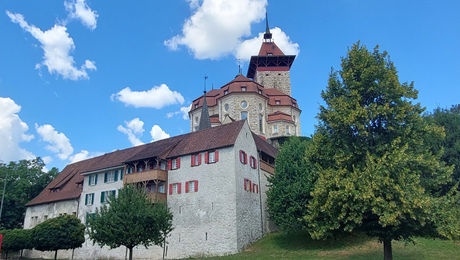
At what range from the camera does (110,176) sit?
39969mm

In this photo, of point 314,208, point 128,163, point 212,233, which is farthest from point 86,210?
point 314,208

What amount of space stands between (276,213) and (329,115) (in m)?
12.3

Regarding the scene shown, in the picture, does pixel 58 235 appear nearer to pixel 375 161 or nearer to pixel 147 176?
pixel 147 176

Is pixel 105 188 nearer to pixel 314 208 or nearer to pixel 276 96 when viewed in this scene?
pixel 314 208

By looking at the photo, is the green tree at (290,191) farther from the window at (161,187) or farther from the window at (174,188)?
the window at (161,187)

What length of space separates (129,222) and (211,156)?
1018 cm

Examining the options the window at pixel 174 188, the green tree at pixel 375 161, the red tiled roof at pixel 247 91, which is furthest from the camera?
the red tiled roof at pixel 247 91

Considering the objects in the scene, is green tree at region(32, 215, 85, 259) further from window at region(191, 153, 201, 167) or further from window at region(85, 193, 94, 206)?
window at region(191, 153, 201, 167)

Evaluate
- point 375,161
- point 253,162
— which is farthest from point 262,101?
point 375,161

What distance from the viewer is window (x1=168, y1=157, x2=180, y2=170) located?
34.7m

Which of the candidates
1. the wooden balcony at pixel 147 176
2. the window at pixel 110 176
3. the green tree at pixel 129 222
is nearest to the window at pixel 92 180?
the window at pixel 110 176

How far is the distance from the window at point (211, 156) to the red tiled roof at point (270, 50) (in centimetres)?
5078

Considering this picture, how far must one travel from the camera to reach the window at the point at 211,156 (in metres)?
32.5

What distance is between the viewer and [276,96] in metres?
71.5
